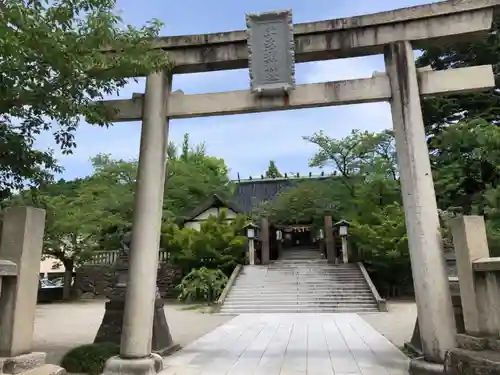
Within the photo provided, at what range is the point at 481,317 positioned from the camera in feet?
13.0

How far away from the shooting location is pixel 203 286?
1800 cm

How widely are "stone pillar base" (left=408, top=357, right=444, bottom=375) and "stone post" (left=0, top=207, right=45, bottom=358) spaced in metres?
4.27

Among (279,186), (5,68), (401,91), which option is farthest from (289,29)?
(279,186)

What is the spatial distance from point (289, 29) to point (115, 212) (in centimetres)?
1768

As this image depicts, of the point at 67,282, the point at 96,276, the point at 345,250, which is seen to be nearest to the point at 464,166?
the point at 345,250

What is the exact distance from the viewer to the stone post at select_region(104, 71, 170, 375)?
207 inches

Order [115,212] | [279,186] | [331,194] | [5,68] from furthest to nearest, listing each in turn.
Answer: [279,186] < [331,194] < [115,212] < [5,68]

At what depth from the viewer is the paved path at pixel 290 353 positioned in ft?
18.1

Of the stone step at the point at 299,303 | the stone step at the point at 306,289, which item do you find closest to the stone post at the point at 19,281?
the stone step at the point at 299,303

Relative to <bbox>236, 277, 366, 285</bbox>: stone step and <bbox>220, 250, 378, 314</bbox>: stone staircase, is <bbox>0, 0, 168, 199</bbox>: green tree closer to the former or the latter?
<bbox>220, 250, 378, 314</bbox>: stone staircase

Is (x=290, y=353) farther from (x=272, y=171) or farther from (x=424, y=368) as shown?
(x=272, y=171)

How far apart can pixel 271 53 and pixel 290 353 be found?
4841 millimetres

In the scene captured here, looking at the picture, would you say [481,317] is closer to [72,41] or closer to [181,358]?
[181,358]

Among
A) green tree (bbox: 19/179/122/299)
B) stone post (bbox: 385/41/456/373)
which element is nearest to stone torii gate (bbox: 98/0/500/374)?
stone post (bbox: 385/41/456/373)
